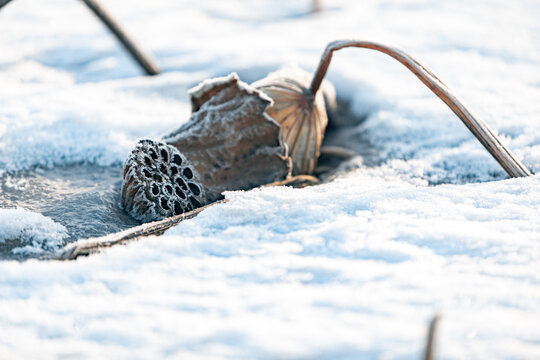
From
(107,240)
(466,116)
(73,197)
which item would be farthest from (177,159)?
(466,116)

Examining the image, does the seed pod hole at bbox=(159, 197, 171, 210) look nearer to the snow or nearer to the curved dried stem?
the snow

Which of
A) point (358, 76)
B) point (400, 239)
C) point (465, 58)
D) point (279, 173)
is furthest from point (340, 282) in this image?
point (465, 58)

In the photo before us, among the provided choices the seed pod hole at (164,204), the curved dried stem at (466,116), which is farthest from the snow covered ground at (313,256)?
the seed pod hole at (164,204)

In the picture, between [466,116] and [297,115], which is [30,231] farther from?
[466,116]

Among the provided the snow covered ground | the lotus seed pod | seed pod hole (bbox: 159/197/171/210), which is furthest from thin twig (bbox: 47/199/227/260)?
the lotus seed pod

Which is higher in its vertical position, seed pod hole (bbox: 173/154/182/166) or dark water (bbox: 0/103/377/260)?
seed pod hole (bbox: 173/154/182/166)
